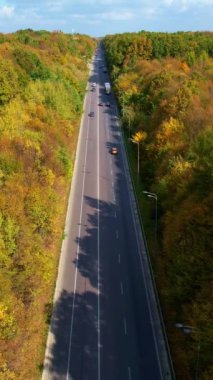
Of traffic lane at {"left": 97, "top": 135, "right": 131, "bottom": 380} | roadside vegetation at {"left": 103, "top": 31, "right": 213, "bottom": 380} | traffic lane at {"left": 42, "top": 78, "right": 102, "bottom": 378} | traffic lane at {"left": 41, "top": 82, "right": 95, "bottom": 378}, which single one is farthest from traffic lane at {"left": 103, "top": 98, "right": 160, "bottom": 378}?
traffic lane at {"left": 41, "top": 82, "right": 95, "bottom": 378}

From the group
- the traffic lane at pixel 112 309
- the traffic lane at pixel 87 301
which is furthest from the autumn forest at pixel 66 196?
the traffic lane at pixel 112 309

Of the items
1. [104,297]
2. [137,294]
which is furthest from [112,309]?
[137,294]

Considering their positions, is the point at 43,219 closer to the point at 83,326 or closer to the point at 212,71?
the point at 83,326

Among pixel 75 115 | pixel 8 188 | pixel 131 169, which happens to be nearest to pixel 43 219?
pixel 8 188

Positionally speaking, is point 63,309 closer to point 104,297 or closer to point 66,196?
point 104,297

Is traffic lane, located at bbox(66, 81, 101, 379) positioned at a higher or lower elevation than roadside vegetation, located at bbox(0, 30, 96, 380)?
lower

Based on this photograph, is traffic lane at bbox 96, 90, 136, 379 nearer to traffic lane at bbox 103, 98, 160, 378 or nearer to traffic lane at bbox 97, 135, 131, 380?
traffic lane at bbox 97, 135, 131, 380

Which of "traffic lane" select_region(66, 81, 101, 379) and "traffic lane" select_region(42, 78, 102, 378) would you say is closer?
"traffic lane" select_region(66, 81, 101, 379)

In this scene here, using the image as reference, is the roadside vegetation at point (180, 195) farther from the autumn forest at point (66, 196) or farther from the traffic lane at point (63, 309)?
the traffic lane at point (63, 309)
